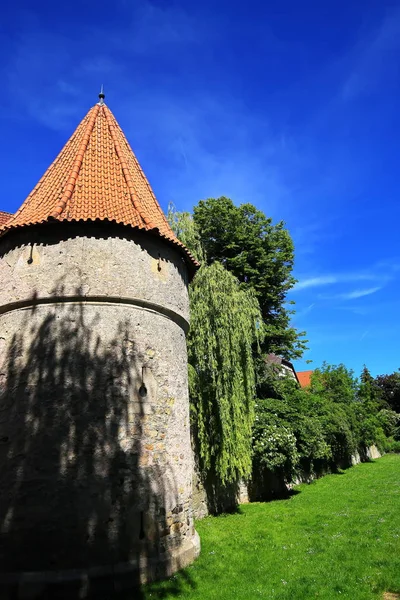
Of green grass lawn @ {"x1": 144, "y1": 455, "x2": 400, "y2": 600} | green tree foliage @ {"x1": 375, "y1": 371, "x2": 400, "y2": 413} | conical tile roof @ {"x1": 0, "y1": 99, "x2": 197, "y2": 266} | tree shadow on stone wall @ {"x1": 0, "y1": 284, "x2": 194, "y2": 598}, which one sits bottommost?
green grass lawn @ {"x1": 144, "y1": 455, "x2": 400, "y2": 600}

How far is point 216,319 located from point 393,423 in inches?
1464

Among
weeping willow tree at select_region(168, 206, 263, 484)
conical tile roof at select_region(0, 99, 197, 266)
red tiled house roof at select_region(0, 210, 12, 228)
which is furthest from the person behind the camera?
weeping willow tree at select_region(168, 206, 263, 484)

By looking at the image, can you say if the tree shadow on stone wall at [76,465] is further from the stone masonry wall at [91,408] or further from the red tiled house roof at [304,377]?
the red tiled house roof at [304,377]

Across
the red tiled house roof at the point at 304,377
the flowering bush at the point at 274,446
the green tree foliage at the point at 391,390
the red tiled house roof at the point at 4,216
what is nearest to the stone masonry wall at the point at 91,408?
the red tiled house roof at the point at 4,216

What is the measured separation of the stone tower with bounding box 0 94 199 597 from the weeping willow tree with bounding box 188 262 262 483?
11.4 ft

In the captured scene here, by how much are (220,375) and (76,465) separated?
6.23 m

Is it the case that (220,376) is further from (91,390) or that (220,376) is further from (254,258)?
(254,258)

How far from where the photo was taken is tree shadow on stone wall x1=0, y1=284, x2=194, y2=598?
551 centimetres

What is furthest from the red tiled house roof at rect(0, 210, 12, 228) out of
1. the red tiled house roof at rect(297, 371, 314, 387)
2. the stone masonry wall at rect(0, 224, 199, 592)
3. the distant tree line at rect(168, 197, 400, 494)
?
the red tiled house roof at rect(297, 371, 314, 387)

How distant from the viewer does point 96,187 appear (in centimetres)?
795

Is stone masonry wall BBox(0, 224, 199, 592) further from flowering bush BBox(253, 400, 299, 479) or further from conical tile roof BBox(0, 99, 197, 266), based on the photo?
flowering bush BBox(253, 400, 299, 479)

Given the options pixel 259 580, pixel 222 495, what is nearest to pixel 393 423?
pixel 222 495

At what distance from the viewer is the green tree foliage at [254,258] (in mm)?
17922

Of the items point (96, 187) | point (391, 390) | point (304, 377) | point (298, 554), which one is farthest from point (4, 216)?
point (304, 377)
